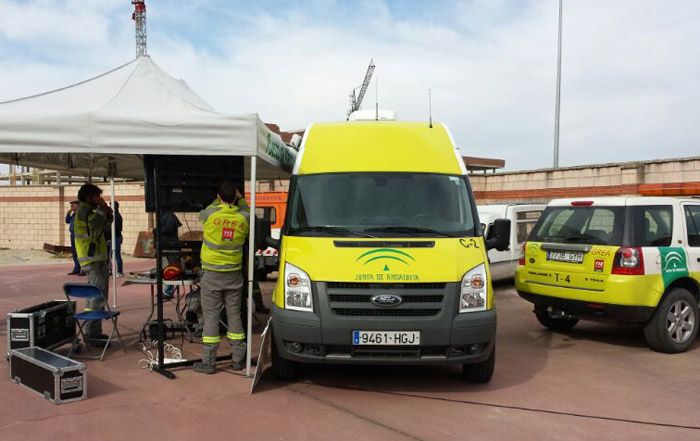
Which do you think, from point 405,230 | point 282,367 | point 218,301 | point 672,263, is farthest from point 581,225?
point 218,301

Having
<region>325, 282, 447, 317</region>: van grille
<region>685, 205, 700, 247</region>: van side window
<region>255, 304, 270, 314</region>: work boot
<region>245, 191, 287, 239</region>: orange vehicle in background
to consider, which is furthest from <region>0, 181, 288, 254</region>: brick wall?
<region>685, 205, 700, 247</region>: van side window

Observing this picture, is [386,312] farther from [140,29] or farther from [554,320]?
[140,29]

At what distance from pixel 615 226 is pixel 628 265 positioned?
509mm

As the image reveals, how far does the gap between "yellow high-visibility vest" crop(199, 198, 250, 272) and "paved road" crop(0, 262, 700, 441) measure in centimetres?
112

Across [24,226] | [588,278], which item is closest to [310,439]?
[588,278]

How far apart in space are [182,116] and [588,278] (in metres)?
4.84

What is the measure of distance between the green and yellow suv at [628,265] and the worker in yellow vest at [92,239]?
5.38 metres

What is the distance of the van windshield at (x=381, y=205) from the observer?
5363 mm

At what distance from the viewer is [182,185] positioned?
647 cm

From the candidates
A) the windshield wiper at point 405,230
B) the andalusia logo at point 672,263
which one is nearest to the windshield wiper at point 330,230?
the windshield wiper at point 405,230

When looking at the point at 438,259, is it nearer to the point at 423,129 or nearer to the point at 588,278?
the point at 423,129

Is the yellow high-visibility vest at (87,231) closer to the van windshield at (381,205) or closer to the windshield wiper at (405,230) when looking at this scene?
the van windshield at (381,205)

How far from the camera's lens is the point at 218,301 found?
577 cm

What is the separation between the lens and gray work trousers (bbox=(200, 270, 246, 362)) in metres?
5.72
